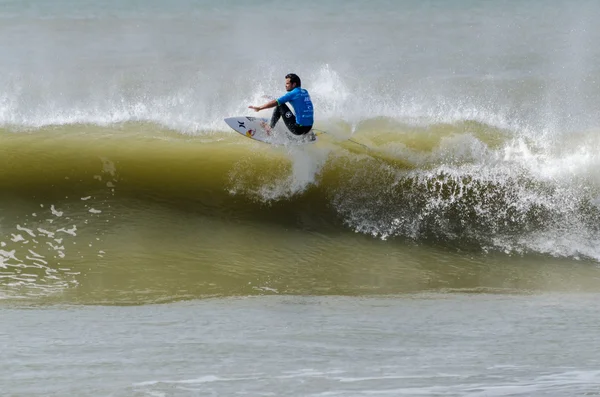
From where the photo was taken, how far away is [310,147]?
1128 centimetres

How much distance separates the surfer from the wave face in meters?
0.44

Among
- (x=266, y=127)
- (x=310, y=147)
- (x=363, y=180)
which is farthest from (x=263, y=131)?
(x=363, y=180)

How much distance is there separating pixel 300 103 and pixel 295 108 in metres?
0.10

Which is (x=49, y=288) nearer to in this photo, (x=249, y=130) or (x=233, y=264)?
(x=233, y=264)

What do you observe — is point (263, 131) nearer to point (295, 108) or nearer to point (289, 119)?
point (289, 119)

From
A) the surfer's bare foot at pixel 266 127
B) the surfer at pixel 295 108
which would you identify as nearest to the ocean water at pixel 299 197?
the surfer's bare foot at pixel 266 127

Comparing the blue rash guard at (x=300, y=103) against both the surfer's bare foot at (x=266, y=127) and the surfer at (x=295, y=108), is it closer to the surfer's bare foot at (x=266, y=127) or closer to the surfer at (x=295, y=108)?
the surfer at (x=295, y=108)

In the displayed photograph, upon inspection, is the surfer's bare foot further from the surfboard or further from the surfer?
the surfer

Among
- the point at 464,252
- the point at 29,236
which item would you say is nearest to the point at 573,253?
the point at 464,252

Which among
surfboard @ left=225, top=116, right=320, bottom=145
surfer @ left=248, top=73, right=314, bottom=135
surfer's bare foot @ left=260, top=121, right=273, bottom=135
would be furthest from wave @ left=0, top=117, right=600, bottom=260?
surfer @ left=248, top=73, right=314, bottom=135

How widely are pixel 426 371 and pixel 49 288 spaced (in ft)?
15.1

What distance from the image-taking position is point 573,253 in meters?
9.66

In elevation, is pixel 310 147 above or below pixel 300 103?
below

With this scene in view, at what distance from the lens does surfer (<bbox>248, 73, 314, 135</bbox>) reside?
1065 cm
